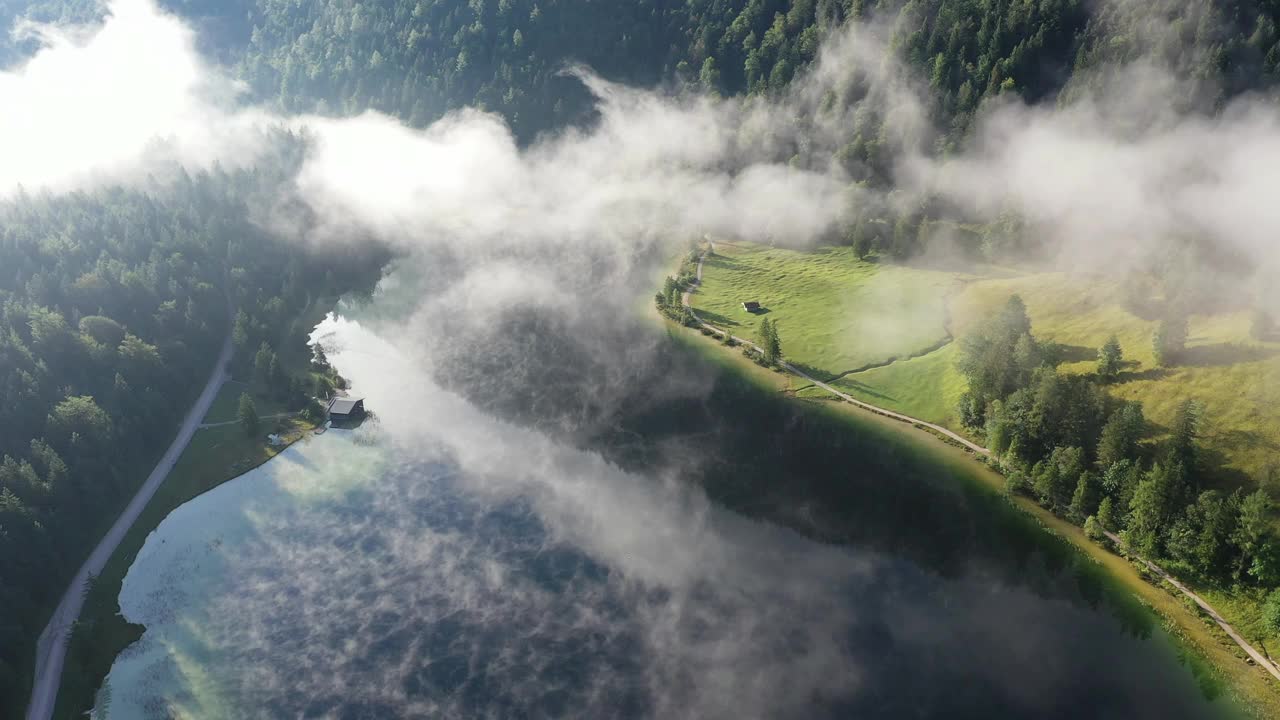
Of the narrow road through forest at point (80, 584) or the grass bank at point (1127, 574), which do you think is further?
the narrow road through forest at point (80, 584)

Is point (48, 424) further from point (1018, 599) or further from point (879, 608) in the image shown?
point (1018, 599)

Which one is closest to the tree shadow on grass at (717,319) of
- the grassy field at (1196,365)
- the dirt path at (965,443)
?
the dirt path at (965,443)

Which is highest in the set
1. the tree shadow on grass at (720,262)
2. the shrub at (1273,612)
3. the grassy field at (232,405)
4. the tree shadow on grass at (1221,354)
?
the tree shadow on grass at (1221,354)

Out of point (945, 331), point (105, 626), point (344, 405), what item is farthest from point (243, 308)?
point (945, 331)

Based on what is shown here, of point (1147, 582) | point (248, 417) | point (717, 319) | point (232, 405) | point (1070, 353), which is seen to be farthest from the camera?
point (717, 319)

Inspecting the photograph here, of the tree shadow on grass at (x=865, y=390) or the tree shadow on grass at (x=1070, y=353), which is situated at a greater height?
the tree shadow on grass at (x=1070, y=353)

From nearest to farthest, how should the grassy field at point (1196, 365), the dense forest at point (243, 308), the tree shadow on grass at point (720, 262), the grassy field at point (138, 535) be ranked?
the grassy field at point (138, 535), the dense forest at point (243, 308), the grassy field at point (1196, 365), the tree shadow on grass at point (720, 262)

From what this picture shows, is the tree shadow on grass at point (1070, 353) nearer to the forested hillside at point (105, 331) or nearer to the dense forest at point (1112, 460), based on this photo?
the dense forest at point (1112, 460)

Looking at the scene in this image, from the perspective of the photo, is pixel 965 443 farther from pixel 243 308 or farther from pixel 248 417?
pixel 243 308
